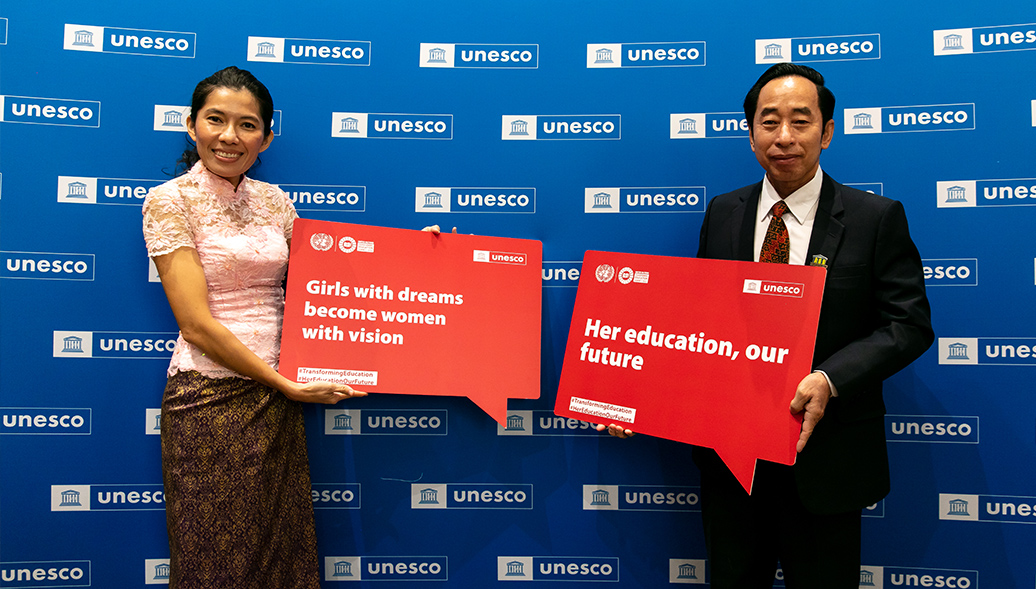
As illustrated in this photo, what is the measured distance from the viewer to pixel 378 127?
2.23 m

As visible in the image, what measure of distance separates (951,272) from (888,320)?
0.84 metres

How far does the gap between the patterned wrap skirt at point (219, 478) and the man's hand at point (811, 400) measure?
160 centimetres

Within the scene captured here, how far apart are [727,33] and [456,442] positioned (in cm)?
198

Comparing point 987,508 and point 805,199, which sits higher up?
point 805,199

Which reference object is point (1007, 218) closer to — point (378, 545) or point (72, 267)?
point (378, 545)

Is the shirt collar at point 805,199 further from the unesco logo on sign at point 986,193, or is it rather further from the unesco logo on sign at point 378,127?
the unesco logo on sign at point 378,127

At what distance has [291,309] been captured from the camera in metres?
1.82

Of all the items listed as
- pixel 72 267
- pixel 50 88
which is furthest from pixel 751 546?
pixel 50 88

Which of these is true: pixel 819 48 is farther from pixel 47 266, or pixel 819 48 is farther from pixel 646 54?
pixel 47 266

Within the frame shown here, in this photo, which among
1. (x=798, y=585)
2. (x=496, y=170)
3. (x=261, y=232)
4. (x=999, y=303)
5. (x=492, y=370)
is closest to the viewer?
(x=798, y=585)

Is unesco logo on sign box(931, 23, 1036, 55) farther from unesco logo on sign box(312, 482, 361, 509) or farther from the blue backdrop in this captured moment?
unesco logo on sign box(312, 482, 361, 509)

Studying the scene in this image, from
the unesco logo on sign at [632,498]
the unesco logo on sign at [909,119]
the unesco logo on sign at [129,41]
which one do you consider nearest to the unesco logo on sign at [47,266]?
the unesco logo on sign at [129,41]

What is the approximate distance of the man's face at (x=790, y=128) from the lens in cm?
161

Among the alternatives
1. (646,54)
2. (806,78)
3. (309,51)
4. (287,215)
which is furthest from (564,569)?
(309,51)
